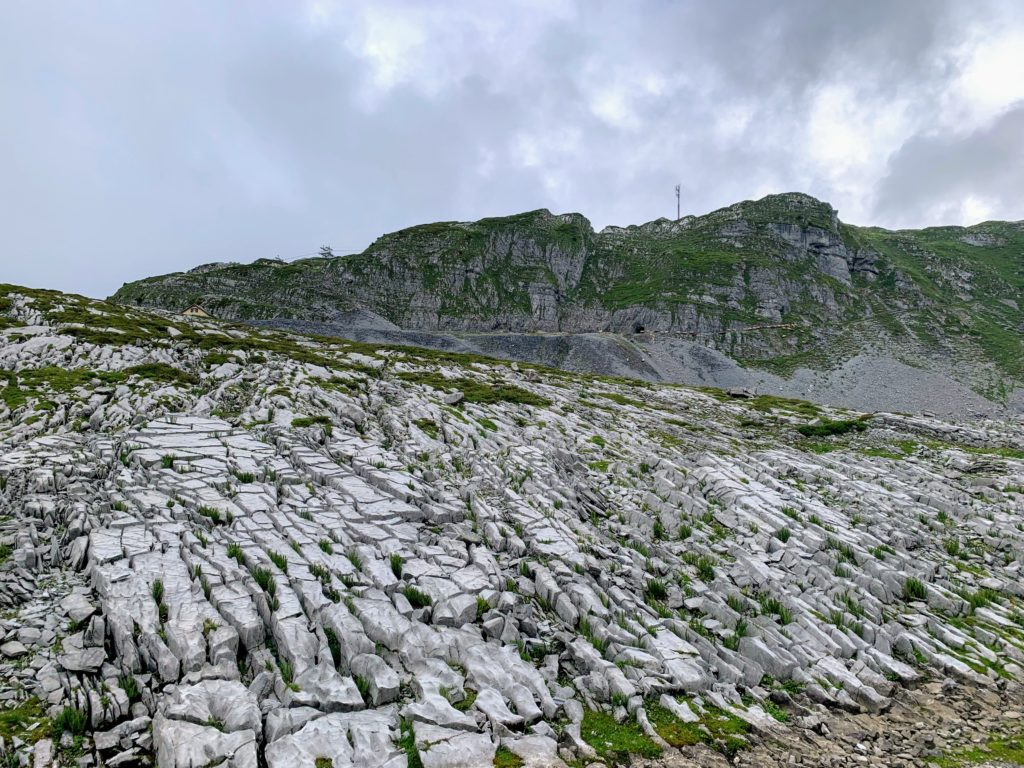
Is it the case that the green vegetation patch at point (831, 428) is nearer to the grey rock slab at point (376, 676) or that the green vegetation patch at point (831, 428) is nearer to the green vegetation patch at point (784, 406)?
the green vegetation patch at point (784, 406)

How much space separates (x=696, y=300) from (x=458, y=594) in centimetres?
14471

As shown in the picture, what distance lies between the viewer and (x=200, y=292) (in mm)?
123250

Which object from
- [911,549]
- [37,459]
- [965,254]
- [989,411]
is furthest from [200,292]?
[965,254]

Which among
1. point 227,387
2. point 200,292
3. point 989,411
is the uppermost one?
point 200,292

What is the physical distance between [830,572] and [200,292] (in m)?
145

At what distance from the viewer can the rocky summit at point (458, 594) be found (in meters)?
9.68

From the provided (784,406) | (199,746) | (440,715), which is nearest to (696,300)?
(784,406)

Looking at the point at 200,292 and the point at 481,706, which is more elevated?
the point at 200,292

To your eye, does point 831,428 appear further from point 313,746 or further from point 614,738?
point 313,746

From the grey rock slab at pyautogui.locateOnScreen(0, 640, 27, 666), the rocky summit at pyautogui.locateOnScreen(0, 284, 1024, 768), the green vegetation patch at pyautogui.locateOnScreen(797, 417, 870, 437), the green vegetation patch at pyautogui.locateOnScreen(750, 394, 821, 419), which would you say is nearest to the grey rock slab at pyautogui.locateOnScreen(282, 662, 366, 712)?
the rocky summit at pyautogui.locateOnScreen(0, 284, 1024, 768)

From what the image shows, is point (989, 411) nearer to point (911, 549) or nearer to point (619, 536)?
point (911, 549)

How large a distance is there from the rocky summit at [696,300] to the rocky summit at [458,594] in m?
82.2

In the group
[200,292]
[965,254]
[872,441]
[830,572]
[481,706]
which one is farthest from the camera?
[965,254]

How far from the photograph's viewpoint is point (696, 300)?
142 meters
